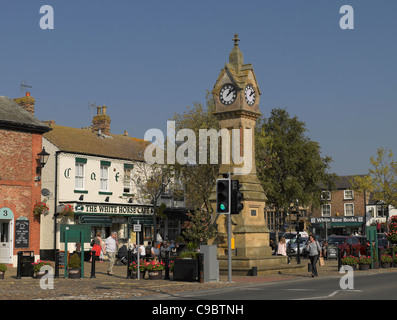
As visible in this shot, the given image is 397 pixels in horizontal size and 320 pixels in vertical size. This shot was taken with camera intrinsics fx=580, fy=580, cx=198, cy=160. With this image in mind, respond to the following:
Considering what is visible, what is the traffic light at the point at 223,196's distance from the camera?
760 inches

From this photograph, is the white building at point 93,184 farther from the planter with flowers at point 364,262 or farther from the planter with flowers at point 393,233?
the planter with flowers at point 393,233

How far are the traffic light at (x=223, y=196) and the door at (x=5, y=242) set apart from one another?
14.9 m

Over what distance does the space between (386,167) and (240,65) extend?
27272 mm

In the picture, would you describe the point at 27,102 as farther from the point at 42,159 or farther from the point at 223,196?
the point at 223,196

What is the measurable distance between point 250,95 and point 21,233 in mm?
14116

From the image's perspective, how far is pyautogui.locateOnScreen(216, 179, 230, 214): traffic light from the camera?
19.3m

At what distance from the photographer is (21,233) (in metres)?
30.0

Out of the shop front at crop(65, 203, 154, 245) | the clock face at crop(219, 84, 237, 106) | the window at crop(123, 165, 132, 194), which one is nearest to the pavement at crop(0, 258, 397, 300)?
the clock face at crop(219, 84, 237, 106)

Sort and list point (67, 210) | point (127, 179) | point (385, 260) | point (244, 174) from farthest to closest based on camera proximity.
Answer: point (127, 179) → point (67, 210) → point (385, 260) → point (244, 174)

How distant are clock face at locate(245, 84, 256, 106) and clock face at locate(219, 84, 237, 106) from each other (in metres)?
0.57

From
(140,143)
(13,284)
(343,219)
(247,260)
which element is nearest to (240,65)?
(247,260)

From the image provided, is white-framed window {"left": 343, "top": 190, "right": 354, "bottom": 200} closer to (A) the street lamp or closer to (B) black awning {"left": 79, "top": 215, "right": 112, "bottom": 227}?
(B) black awning {"left": 79, "top": 215, "right": 112, "bottom": 227}

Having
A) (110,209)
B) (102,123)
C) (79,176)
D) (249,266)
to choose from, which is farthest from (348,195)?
(249,266)

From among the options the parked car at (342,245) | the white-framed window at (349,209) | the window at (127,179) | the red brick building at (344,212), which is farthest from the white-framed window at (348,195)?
the window at (127,179)
